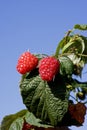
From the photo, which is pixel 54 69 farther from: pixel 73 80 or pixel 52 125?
pixel 52 125

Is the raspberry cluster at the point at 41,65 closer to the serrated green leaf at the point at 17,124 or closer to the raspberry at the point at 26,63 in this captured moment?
the raspberry at the point at 26,63

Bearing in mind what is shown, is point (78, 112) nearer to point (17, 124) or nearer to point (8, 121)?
point (17, 124)

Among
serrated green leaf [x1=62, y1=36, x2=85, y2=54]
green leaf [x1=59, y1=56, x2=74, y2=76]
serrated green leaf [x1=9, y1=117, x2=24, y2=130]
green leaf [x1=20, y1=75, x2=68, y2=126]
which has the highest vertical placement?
Answer: serrated green leaf [x1=62, y1=36, x2=85, y2=54]

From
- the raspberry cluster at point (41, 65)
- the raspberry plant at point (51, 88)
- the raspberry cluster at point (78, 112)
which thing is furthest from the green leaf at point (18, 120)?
the raspberry cluster at point (41, 65)

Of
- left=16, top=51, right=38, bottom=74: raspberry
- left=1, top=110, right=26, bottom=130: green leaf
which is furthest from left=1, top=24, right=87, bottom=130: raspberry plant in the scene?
left=1, top=110, right=26, bottom=130: green leaf

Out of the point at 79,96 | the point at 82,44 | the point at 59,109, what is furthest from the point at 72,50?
the point at 59,109

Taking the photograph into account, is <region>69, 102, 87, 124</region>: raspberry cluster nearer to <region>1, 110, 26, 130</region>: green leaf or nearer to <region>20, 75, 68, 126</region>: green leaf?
<region>20, 75, 68, 126</region>: green leaf

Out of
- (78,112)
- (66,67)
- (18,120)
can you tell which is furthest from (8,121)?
(66,67)

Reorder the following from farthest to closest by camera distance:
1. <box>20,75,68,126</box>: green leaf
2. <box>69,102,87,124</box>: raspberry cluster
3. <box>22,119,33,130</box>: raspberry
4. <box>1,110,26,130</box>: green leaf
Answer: <box>1,110,26,130</box>: green leaf → <box>22,119,33,130</box>: raspberry → <box>69,102,87,124</box>: raspberry cluster → <box>20,75,68,126</box>: green leaf
